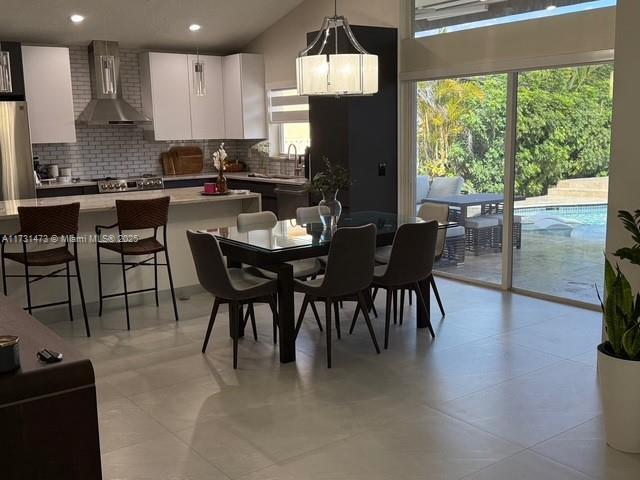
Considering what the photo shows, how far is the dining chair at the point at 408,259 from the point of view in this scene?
4566 millimetres

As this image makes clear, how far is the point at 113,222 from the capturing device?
19.2 ft

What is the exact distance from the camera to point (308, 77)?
15.9 ft

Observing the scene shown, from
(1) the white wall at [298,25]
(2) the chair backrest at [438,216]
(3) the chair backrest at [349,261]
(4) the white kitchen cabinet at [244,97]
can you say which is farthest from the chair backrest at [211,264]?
(4) the white kitchen cabinet at [244,97]

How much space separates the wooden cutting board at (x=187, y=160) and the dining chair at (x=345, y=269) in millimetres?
5248

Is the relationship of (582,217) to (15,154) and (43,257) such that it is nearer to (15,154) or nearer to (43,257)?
(43,257)

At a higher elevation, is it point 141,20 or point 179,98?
point 141,20

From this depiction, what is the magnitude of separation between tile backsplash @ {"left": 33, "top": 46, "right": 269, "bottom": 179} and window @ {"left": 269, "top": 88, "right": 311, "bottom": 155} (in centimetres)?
32

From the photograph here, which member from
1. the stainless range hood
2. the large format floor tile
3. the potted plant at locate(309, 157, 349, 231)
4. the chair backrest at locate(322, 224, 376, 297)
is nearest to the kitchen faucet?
the stainless range hood

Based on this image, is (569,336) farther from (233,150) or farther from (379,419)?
(233,150)

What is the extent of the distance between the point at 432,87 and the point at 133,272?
135 inches

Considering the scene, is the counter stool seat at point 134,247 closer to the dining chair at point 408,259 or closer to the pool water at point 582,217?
the dining chair at point 408,259

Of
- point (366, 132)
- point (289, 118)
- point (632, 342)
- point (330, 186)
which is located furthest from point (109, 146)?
point (632, 342)

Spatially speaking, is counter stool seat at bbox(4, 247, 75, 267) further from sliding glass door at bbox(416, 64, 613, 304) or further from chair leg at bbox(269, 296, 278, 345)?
sliding glass door at bbox(416, 64, 613, 304)

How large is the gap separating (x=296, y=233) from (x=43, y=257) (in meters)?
1.92
